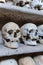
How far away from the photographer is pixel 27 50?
34.9 inches

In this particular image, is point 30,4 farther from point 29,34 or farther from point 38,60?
point 38,60

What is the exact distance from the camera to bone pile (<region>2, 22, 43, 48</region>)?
2.96ft

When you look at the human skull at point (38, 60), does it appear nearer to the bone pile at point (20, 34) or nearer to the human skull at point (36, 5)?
the bone pile at point (20, 34)

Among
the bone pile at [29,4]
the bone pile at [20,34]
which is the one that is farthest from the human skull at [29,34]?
the bone pile at [29,4]

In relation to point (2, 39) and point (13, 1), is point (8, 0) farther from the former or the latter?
point (2, 39)

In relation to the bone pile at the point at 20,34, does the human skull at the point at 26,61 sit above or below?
below

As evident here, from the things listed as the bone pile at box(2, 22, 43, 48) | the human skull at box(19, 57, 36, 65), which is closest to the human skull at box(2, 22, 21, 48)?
the bone pile at box(2, 22, 43, 48)

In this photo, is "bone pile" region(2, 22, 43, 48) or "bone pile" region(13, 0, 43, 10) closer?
"bone pile" region(2, 22, 43, 48)

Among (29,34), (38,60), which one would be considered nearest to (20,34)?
(29,34)

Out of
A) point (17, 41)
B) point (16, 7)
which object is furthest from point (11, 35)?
point (16, 7)

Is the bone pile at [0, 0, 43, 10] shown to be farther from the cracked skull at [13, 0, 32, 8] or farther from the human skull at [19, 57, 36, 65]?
the human skull at [19, 57, 36, 65]

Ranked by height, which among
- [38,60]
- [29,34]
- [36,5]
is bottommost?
[38,60]

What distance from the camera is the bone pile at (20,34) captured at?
2.96 feet

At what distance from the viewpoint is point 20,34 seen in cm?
93
